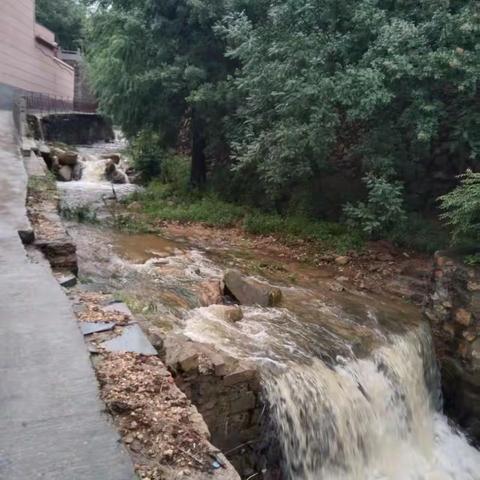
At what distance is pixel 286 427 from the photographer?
4879mm

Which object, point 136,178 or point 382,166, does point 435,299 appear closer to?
point 382,166

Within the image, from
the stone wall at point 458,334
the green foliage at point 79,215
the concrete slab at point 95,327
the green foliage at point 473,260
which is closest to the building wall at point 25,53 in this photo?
the green foliage at point 79,215

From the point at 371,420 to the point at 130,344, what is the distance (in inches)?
122

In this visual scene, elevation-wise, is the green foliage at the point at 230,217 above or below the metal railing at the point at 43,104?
below

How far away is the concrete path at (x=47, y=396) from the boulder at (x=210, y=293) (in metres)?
2.67

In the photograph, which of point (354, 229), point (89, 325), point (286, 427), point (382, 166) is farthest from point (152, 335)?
point (354, 229)

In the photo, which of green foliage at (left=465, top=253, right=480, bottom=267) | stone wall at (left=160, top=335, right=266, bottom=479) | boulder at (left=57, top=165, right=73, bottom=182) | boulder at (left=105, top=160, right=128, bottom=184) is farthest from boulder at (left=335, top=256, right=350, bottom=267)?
boulder at (left=57, top=165, right=73, bottom=182)

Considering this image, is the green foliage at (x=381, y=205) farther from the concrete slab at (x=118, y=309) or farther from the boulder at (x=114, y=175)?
the boulder at (x=114, y=175)

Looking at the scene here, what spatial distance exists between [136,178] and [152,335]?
45.5 feet

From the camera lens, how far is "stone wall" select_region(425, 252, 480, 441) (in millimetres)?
6609

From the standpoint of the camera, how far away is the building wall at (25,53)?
81.1ft

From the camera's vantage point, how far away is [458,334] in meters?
6.86

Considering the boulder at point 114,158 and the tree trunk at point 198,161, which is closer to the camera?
the tree trunk at point 198,161

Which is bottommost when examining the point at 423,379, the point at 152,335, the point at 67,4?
the point at 423,379
